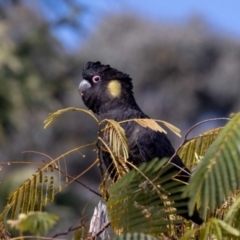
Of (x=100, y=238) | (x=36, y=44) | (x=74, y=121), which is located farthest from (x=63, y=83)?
(x=100, y=238)

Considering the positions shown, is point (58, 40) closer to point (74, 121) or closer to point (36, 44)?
point (36, 44)

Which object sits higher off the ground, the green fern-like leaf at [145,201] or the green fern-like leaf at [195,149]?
the green fern-like leaf at [195,149]

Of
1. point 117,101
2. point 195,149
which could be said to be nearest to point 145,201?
point 195,149

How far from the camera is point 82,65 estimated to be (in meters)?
22.3

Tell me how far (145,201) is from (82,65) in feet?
66.8

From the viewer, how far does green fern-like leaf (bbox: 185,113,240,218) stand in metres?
1.85

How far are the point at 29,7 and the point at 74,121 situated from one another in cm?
451

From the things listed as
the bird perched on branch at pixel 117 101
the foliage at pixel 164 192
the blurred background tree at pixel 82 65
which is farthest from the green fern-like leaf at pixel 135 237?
the blurred background tree at pixel 82 65

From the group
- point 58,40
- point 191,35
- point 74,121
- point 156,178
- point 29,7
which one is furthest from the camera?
point 191,35

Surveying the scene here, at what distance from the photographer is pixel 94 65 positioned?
14.0 feet

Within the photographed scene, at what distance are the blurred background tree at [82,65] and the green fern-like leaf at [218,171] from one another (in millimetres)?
12064

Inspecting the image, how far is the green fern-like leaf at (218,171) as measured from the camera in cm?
185

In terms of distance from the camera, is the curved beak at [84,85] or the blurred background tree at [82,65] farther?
the blurred background tree at [82,65]

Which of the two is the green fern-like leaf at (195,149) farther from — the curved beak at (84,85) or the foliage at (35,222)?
the curved beak at (84,85)
